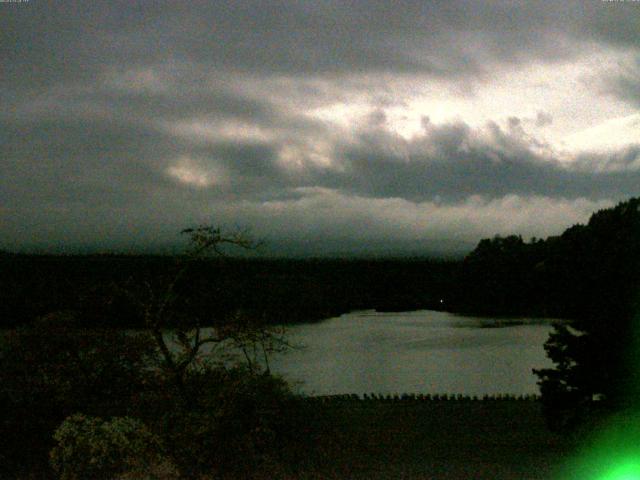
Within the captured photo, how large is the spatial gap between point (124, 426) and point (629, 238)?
7.76m

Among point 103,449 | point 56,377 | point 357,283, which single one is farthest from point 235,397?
point 357,283

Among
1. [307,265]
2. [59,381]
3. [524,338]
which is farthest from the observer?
[307,265]

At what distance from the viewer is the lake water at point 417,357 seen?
24.0 metres

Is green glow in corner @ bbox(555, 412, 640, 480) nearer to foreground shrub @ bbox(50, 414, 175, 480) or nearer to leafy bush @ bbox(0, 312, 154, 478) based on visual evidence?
foreground shrub @ bbox(50, 414, 175, 480)

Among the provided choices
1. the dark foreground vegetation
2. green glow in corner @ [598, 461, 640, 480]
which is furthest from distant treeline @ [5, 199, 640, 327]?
green glow in corner @ [598, 461, 640, 480]

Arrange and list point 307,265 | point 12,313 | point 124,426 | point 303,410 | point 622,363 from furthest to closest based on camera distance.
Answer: point 307,265 < point 12,313 < point 303,410 < point 622,363 < point 124,426

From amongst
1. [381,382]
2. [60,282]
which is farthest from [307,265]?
[381,382]

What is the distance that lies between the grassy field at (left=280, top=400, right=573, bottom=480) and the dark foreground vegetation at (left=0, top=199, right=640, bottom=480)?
5 centimetres

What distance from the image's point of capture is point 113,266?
126ft

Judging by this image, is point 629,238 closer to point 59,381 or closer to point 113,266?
point 59,381

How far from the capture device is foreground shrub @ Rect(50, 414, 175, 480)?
930 centimetres

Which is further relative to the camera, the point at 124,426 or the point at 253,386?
the point at 253,386

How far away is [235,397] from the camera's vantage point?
9836 mm

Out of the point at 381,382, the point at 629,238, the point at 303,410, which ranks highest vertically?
the point at 629,238
